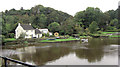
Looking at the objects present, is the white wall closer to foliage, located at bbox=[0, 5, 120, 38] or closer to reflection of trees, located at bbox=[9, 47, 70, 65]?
foliage, located at bbox=[0, 5, 120, 38]

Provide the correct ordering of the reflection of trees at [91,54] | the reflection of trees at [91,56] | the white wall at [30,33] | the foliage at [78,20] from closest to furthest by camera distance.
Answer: the reflection of trees at [91,56], the reflection of trees at [91,54], the white wall at [30,33], the foliage at [78,20]

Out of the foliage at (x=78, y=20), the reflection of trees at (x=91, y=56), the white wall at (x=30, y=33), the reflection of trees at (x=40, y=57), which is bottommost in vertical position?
the reflection of trees at (x=40, y=57)

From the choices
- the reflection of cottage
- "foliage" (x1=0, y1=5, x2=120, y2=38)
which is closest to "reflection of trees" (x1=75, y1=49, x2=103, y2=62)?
the reflection of cottage

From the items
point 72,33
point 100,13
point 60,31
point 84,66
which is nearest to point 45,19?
point 60,31

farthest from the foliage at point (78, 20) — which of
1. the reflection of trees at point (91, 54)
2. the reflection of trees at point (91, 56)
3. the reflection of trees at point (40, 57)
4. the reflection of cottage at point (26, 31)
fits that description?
the reflection of trees at point (91, 56)

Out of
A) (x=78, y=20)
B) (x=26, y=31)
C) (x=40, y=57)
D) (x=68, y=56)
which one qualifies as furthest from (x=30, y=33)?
(x=78, y=20)

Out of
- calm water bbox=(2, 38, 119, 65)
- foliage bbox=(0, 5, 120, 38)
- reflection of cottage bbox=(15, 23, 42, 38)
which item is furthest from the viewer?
foliage bbox=(0, 5, 120, 38)

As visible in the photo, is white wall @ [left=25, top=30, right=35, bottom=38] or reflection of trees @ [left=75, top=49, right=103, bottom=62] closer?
reflection of trees @ [left=75, top=49, right=103, bottom=62]

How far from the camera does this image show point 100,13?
140ft

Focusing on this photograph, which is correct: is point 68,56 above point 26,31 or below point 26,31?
below

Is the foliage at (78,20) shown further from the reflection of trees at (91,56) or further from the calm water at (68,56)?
the reflection of trees at (91,56)

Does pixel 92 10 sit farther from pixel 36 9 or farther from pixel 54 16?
pixel 36 9

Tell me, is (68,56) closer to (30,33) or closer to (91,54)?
(91,54)

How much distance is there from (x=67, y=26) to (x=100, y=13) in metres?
17.0
